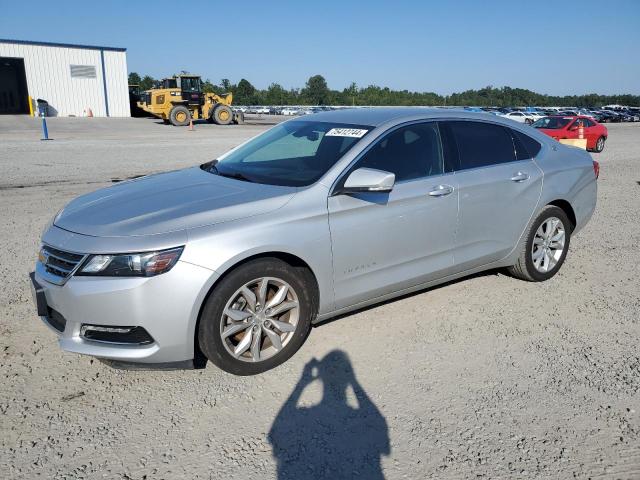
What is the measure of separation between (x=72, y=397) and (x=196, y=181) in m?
1.70

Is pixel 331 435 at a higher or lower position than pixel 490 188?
lower

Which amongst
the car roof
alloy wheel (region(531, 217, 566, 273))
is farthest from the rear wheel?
the car roof

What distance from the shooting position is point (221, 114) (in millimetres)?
34719

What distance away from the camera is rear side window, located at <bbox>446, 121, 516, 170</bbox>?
14.3ft

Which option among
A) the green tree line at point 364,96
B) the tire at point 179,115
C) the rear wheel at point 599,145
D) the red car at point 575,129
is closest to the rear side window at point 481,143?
the red car at point 575,129

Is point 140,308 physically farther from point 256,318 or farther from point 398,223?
point 398,223

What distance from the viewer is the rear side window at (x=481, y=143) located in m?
4.35

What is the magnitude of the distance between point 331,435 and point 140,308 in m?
1.25

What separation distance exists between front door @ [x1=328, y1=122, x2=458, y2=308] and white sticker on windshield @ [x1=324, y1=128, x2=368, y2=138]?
18cm

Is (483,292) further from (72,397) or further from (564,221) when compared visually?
(72,397)

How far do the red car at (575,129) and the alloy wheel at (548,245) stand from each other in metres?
16.6

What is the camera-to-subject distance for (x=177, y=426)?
286cm

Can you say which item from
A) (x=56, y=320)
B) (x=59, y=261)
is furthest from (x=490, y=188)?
(x=56, y=320)

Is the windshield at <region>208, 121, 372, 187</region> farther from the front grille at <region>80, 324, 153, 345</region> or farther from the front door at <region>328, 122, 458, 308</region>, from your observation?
the front grille at <region>80, 324, 153, 345</region>
